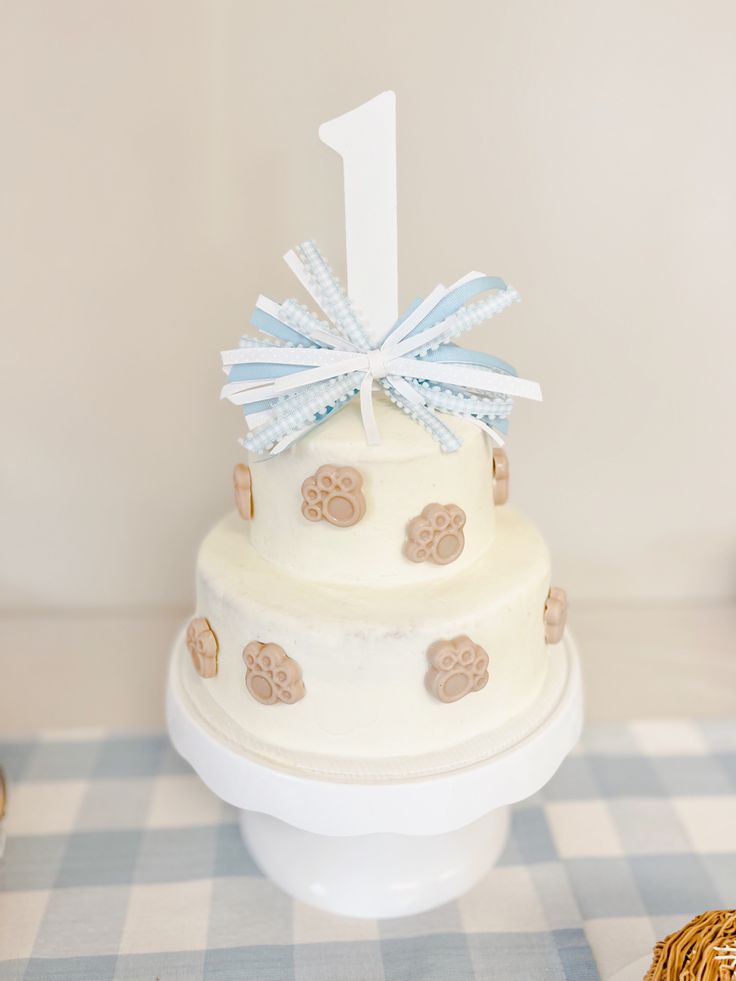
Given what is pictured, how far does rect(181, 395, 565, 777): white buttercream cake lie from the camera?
→ 3.22 ft

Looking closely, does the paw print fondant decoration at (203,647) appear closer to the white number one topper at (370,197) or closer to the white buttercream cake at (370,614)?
the white buttercream cake at (370,614)

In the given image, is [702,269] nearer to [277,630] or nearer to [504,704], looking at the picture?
[504,704]

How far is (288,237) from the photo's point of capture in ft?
5.12

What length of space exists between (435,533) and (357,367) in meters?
0.20

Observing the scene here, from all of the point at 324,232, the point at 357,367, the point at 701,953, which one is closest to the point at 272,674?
the point at 357,367

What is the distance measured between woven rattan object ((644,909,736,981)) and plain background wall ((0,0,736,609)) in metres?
0.96

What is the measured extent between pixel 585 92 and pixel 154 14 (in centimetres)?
70

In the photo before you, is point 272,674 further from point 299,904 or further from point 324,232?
point 324,232

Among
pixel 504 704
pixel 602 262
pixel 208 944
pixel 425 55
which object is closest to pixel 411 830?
pixel 504 704

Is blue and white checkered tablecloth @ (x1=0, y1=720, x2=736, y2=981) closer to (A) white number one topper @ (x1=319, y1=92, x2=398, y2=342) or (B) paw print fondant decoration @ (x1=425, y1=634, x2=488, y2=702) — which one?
(B) paw print fondant decoration @ (x1=425, y1=634, x2=488, y2=702)

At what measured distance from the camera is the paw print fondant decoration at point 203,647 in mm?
1076

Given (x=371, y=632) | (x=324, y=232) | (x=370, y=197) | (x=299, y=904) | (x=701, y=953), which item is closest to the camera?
(x=701, y=953)

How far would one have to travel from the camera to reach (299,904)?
117 cm

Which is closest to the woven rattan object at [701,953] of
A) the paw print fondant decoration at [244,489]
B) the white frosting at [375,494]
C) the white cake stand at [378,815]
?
the white cake stand at [378,815]
